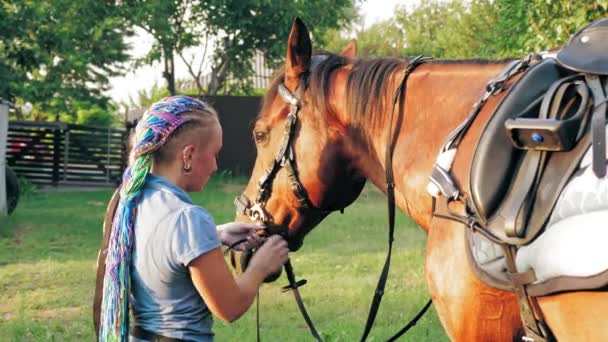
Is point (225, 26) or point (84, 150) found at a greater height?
point (225, 26)

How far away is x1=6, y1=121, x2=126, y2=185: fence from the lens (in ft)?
69.3

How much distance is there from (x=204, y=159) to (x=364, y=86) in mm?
1066

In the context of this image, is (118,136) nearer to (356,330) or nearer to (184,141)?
(356,330)

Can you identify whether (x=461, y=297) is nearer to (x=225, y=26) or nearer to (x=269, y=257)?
(x=269, y=257)

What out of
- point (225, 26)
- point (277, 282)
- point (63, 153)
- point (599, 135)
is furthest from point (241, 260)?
point (225, 26)

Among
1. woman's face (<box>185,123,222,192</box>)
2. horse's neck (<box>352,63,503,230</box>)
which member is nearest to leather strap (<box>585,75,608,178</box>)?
horse's neck (<box>352,63,503,230</box>)

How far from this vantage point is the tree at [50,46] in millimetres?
14719

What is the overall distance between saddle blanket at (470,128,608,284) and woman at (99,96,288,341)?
909 mm

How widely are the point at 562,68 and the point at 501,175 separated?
448 millimetres

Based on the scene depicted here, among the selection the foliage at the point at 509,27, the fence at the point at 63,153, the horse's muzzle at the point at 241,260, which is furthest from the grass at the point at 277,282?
the fence at the point at 63,153

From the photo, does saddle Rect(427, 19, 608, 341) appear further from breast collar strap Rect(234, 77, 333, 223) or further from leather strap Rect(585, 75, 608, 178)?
breast collar strap Rect(234, 77, 333, 223)

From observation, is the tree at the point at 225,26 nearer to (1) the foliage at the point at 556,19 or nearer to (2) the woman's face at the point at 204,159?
(1) the foliage at the point at 556,19

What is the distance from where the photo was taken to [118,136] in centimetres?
2320

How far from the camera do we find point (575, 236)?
2475mm
